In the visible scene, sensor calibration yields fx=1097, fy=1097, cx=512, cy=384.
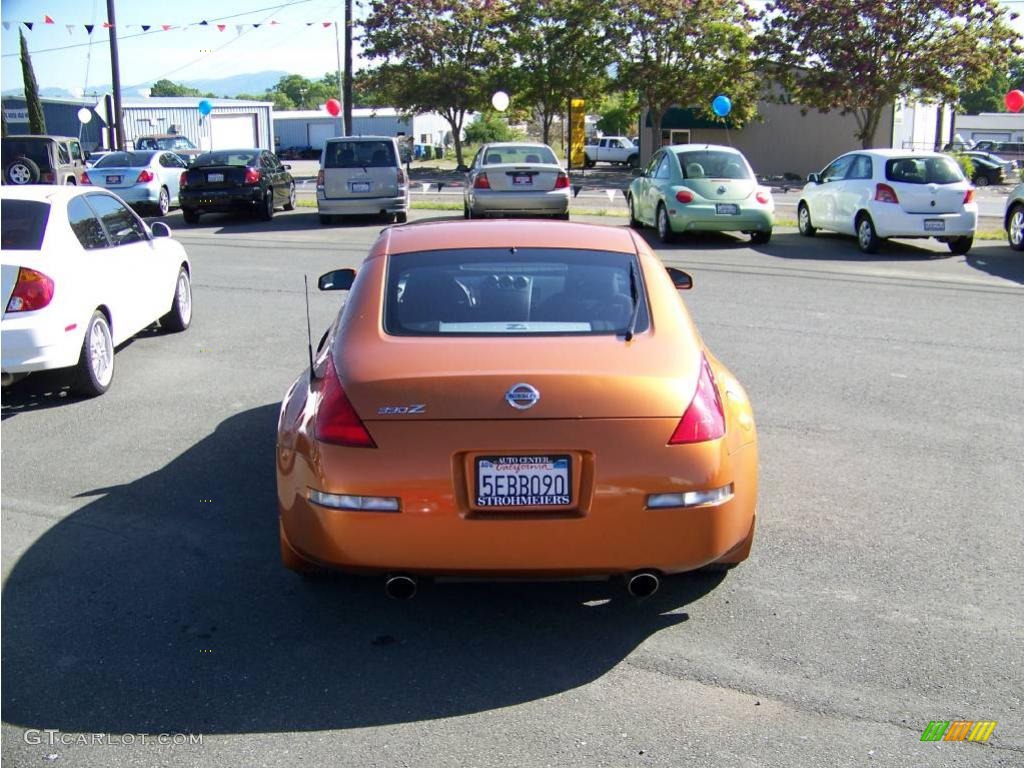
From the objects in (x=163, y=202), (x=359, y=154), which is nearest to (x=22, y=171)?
(x=163, y=202)

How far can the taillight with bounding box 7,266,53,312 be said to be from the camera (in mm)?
7242

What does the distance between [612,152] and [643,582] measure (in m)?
54.8

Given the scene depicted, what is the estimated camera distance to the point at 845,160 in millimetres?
18047

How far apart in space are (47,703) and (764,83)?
48.0 m

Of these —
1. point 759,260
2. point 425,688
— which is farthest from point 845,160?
point 425,688

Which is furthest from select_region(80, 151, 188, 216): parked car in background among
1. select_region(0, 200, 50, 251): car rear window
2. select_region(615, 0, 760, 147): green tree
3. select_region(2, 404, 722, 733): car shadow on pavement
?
select_region(615, 0, 760, 147): green tree

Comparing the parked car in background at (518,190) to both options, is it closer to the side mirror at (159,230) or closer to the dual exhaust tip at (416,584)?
the side mirror at (159,230)

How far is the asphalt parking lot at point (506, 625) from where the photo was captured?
137 inches

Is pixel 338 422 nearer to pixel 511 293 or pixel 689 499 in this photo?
pixel 511 293

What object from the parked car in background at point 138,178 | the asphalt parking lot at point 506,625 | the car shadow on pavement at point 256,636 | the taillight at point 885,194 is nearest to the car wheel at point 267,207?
the parked car in background at point 138,178

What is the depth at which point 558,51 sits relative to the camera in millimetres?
48625

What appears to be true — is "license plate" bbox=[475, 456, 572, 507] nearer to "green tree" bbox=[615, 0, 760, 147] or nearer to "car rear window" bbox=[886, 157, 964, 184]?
"car rear window" bbox=[886, 157, 964, 184]

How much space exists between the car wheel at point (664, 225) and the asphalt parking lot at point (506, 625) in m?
10.1

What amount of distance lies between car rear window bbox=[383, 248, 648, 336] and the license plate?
708 mm
